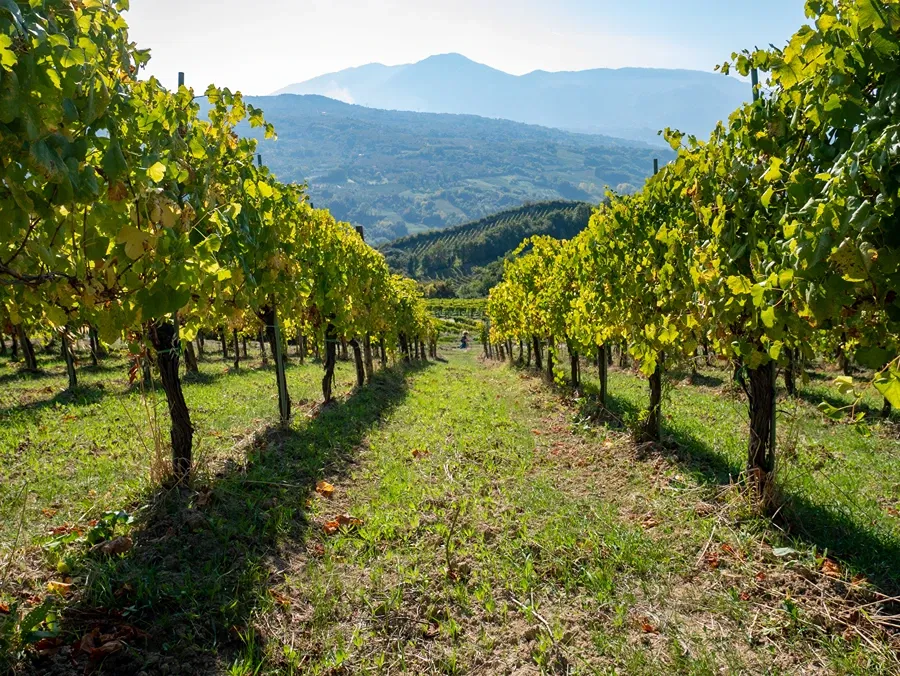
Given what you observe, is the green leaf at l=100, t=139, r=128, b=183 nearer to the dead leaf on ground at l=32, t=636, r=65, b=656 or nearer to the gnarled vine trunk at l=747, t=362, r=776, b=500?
the dead leaf on ground at l=32, t=636, r=65, b=656

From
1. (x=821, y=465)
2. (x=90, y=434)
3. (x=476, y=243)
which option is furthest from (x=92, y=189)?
(x=476, y=243)

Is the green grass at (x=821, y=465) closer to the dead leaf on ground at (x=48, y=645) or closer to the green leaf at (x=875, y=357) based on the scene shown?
the green leaf at (x=875, y=357)

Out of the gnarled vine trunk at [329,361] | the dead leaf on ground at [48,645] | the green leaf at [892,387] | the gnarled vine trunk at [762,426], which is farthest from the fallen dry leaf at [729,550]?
the gnarled vine trunk at [329,361]

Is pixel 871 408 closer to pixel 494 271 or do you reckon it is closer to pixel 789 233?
pixel 789 233

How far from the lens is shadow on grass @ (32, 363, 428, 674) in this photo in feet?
10.7

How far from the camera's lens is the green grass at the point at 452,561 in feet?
11.0

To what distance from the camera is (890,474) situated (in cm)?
666

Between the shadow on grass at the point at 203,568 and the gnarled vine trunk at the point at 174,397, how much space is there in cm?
45

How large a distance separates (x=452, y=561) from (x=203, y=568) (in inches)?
76.5

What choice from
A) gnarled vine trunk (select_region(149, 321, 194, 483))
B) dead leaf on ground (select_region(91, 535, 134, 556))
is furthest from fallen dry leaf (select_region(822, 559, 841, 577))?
gnarled vine trunk (select_region(149, 321, 194, 483))

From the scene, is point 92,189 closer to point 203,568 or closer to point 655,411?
point 203,568

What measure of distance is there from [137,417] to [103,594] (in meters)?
5.73

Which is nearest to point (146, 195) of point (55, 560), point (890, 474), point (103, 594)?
point (103, 594)

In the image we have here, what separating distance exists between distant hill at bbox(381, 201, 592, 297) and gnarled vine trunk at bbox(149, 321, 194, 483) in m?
111
